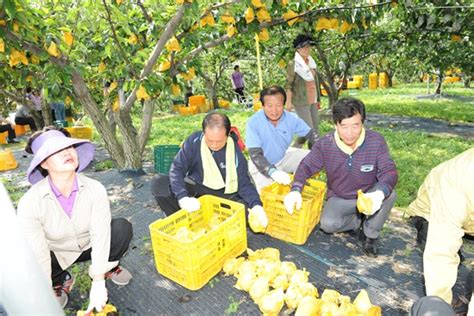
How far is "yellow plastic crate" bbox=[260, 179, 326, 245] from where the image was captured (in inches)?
104

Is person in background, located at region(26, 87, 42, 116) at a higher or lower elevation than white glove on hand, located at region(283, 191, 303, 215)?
higher

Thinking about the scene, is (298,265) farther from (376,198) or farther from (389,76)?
(389,76)

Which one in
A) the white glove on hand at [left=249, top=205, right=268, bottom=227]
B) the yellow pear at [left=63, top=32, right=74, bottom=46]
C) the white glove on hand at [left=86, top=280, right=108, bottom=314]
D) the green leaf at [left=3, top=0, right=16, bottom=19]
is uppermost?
the green leaf at [left=3, top=0, right=16, bottom=19]

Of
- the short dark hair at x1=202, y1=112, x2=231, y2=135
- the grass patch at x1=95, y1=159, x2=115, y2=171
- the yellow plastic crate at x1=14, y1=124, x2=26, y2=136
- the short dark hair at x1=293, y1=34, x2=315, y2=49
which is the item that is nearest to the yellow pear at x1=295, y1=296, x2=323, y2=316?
the short dark hair at x1=202, y1=112, x2=231, y2=135

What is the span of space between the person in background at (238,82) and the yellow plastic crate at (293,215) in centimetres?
949

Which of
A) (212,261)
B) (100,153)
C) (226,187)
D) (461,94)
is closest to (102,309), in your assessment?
(212,261)

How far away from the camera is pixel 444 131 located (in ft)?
21.0

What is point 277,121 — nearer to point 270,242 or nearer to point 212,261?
point 270,242

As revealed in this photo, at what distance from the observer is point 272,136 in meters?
3.25

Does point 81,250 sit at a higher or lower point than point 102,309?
higher

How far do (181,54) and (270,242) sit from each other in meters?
2.24

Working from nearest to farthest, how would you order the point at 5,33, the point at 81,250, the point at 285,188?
1. the point at 81,250
2. the point at 5,33
3. the point at 285,188

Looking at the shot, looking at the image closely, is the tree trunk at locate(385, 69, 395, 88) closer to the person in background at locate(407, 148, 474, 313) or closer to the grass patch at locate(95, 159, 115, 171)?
the grass patch at locate(95, 159, 115, 171)

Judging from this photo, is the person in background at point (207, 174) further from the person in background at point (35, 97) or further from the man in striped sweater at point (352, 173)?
the person in background at point (35, 97)
